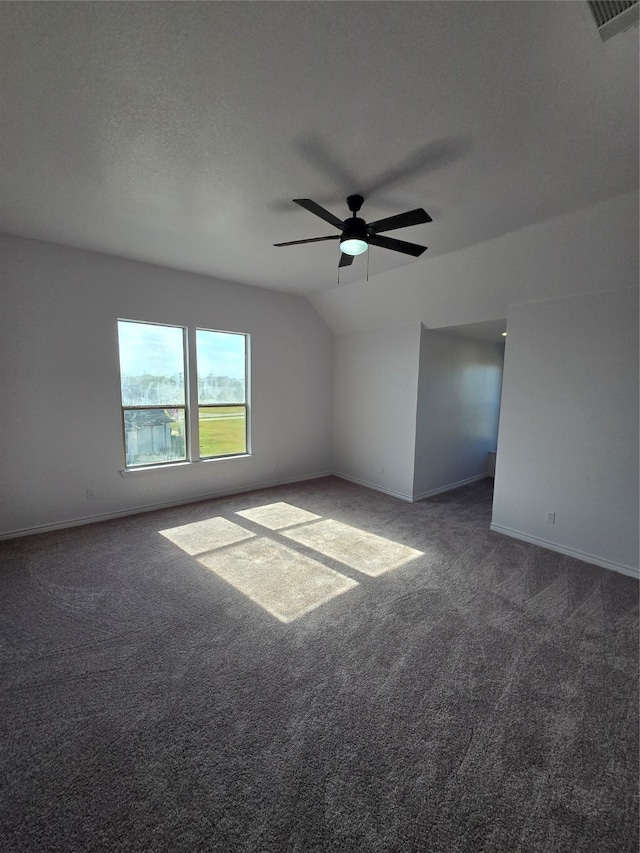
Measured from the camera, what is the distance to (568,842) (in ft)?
4.22

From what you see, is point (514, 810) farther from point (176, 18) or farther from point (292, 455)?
point (292, 455)

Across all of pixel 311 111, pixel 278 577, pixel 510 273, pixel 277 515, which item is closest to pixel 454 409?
pixel 510 273

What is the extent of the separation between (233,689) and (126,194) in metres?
3.36

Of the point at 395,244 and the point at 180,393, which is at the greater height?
the point at 395,244

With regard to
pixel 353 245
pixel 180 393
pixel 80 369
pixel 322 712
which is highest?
pixel 353 245

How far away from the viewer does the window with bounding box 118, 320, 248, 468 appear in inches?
166

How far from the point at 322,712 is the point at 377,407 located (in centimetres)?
412

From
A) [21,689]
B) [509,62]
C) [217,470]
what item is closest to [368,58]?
[509,62]

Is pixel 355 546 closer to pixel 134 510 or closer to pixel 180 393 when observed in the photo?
pixel 134 510

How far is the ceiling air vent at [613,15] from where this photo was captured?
1.23 m

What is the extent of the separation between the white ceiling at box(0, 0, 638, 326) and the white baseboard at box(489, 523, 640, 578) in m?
3.03

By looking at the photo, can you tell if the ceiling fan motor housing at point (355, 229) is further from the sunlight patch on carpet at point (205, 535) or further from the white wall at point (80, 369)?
the sunlight patch on carpet at point (205, 535)

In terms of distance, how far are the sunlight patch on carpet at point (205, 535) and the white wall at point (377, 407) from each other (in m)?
2.39

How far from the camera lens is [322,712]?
1.77 meters
